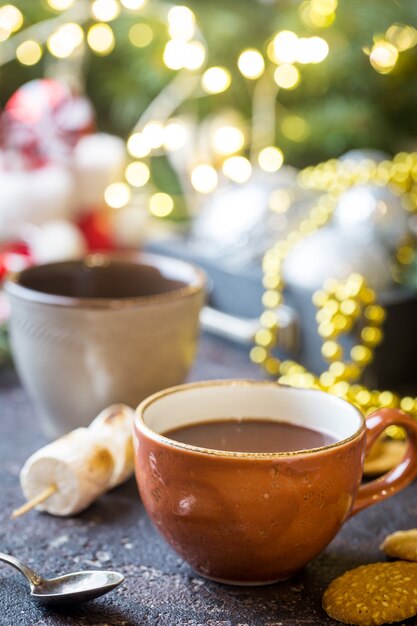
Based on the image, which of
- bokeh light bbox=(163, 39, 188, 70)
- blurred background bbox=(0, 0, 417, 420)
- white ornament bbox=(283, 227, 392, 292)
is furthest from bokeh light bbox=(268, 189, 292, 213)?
bokeh light bbox=(163, 39, 188, 70)

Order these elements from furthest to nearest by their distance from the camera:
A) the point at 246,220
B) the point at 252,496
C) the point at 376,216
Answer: the point at 246,220
the point at 376,216
the point at 252,496

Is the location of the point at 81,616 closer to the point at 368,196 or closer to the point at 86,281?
the point at 86,281

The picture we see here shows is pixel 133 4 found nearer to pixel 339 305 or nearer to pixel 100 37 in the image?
pixel 100 37

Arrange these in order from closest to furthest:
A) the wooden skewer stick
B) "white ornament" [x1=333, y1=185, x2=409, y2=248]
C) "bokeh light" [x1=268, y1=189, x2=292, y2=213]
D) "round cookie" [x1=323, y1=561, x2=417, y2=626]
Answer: "round cookie" [x1=323, y1=561, x2=417, y2=626]
the wooden skewer stick
"white ornament" [x1=333, y1=185, x2=409, y2=248]
"bokeh light" [x1=268, y1=189, x2=292, y2=213]

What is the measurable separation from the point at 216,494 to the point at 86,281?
1.16 feet

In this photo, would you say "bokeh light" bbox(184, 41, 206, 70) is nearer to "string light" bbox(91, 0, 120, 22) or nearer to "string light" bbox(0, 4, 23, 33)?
"string light" bbox(91, 0, 120, 22)

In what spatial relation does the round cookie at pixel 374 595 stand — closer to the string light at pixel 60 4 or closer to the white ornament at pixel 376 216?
the white ornament at pixel 376 216

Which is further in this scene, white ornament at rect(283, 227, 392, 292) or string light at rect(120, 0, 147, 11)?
string light at rect(120, 0, 147, 11)

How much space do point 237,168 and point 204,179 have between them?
52 millimetres

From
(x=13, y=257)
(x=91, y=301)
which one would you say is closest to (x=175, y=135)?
(x=13, y=257)

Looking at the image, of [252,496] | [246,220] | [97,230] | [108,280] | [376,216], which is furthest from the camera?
[97,230]

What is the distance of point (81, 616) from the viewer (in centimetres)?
48

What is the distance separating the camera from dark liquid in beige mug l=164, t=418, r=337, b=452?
540mm

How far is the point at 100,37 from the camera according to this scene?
1.31 m
